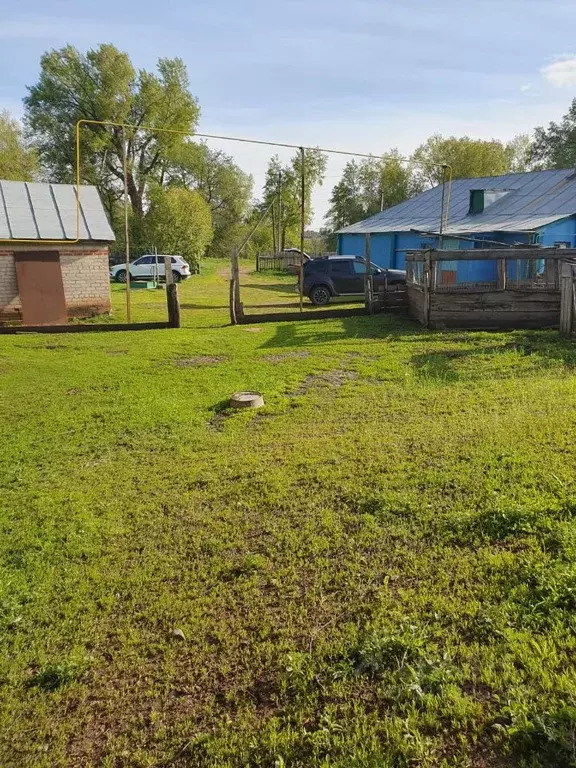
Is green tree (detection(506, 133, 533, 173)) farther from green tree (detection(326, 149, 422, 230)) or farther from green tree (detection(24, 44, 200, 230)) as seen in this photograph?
green tree (detection(24, 44, 200, 230))

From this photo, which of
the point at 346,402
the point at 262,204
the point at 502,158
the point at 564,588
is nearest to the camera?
the point at 564,588

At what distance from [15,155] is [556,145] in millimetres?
49294

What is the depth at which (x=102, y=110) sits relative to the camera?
40.7m

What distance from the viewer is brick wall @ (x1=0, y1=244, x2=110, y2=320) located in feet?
50.8

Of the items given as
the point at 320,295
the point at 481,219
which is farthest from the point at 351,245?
the point at 320,295

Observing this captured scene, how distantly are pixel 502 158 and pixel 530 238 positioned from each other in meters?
35.5

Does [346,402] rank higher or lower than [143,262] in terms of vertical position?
lower

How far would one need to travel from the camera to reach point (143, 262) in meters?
32.4

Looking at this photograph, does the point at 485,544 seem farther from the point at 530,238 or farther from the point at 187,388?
the point at 530,238

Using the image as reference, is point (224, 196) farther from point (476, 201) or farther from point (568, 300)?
point (568, 300)

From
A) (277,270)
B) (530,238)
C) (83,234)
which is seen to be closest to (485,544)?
(83,234)

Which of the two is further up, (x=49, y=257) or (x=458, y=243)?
(x=458, y=243)

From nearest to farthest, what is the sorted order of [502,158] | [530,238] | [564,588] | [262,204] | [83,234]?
[564,588] < [83,234] < [530,238] < [502,158] < [262,204]

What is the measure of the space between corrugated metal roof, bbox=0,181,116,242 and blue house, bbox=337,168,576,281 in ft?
30.4
